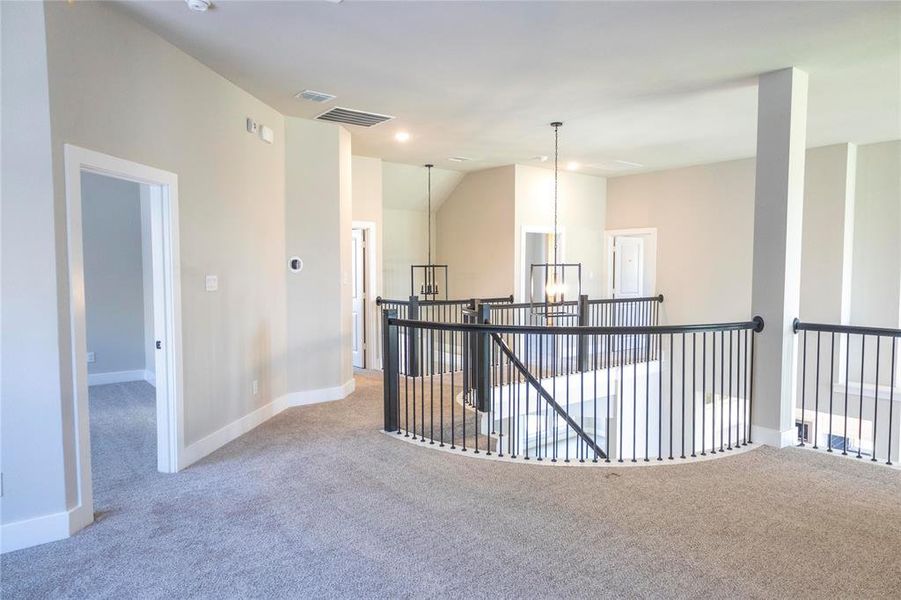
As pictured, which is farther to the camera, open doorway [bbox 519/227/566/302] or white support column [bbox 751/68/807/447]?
open doorway [bbox 519/227/566/302]

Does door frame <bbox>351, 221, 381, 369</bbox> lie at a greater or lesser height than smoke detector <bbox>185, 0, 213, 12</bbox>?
lesser

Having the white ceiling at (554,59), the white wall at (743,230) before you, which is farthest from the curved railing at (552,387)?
the white ceiling at (554,59)

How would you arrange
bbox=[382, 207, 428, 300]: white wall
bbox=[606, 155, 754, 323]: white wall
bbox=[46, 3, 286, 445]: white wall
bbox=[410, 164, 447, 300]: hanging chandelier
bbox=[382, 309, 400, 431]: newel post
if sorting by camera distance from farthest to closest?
1. bbox=[382, 207, 428, 300]: white wall
2. bbox=[410, 164, 447, 300]: hanging chandelier
3. bbox=[606, 155, 754, 323]: white wall
4. bbox=[382, 309, 400, 431]: newel post
5. bbox=[46, 3, 286, 445]: white wall

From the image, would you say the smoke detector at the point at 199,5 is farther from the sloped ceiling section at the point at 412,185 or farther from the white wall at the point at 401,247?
the white wall at the point at 401,247

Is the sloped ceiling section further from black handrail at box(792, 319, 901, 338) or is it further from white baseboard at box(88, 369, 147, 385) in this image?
black handrail at box(792, 319, 901, 338)

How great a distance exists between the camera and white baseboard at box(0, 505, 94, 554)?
2686mm

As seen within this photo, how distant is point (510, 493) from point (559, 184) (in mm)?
6332

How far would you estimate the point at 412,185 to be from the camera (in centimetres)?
864

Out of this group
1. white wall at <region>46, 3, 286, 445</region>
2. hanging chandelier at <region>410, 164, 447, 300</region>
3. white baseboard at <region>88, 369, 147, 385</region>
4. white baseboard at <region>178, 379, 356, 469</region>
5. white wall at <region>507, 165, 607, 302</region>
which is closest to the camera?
white wall at <region>46, 3, 286, 445</region>

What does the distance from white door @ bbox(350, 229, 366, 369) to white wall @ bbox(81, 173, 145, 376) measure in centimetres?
274

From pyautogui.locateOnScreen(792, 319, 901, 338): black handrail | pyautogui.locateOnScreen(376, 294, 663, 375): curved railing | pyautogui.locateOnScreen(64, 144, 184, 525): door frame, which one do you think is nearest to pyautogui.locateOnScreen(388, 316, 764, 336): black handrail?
pyautogui.locateOnScreen(792, 319, 901, 338): black handrail

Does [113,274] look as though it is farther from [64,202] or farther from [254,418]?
[64,202]

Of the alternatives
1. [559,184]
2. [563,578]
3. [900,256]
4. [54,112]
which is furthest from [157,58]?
[900,256]

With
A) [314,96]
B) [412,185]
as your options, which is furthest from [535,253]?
[314,96]
